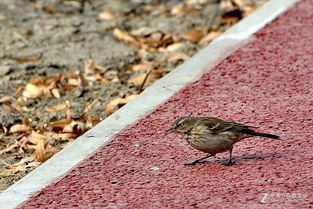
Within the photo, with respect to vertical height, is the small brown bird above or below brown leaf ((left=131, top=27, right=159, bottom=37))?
above

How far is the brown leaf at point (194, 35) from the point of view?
10.9 metres

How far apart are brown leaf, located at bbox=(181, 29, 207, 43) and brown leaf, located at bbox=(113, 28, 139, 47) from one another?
54cm

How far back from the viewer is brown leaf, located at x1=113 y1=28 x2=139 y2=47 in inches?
431

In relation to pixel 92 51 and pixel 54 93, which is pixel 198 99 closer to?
pixel 54 93

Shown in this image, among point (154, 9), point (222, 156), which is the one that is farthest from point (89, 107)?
point (154, 9)

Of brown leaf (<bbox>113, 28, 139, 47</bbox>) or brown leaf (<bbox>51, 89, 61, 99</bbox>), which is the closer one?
brown leaf (<bbox>51, 89, 61, 99</bbox>)

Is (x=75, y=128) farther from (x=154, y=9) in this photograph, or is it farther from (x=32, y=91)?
(x=154, y=9)

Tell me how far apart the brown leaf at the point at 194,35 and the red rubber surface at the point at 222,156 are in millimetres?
1820

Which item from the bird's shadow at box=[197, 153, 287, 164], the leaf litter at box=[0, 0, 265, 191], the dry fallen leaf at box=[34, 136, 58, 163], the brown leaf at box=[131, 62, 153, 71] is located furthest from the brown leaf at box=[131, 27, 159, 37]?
the bird's shadow at box=[197, 153, 287, 164]

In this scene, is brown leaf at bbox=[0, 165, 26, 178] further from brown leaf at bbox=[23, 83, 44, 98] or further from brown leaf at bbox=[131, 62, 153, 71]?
brown leaf at bbox=[131, 62, 153, 71]

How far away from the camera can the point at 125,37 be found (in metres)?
11.1

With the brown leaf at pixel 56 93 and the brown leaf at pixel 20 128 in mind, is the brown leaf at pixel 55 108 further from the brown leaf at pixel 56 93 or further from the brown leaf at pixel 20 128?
the brown leaf at pixel 20 128

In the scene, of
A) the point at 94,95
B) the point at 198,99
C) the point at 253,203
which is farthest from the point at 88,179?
the point at 94,95

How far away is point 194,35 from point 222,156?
14.0ft
